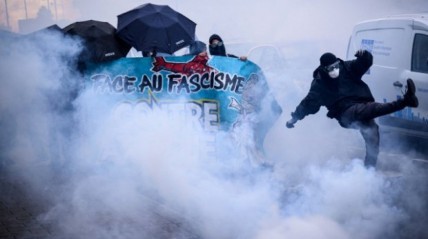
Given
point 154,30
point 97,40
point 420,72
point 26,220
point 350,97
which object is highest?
point 154,30

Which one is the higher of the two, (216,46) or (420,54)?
(216,46)

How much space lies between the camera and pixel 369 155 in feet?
18.5

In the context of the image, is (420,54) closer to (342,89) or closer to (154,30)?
(342,89)

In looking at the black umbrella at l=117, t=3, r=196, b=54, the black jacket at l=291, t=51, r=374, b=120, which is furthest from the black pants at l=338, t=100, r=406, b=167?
the black umbrella at l=117, t=3, r=196, b=54

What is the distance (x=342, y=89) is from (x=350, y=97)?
0.14 metres

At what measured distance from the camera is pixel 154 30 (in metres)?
6.33

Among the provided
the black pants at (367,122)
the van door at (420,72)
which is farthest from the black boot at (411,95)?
the van door at (420,72)

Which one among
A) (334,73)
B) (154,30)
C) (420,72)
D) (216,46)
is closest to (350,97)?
(334,73)

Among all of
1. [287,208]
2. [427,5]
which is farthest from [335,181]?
[427,5]

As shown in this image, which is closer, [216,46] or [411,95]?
[411,95]

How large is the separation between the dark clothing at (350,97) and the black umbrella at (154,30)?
202cm

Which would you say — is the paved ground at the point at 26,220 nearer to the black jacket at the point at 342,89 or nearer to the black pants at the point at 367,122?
the black pants at the point at 367,122

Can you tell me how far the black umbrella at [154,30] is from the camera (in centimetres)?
629

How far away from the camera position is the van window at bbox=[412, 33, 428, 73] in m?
6.78
